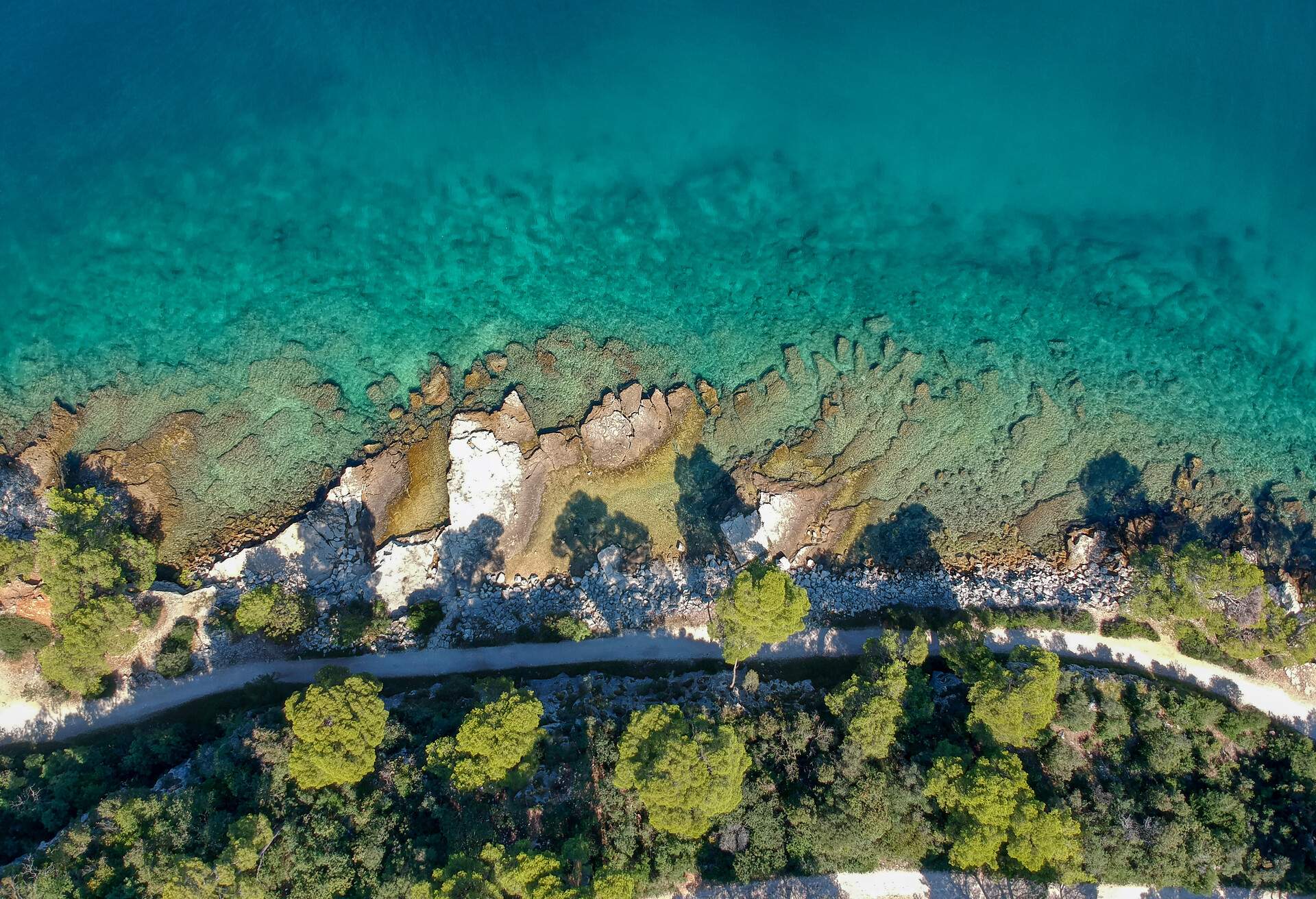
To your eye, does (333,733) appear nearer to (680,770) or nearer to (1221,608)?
(680,770)

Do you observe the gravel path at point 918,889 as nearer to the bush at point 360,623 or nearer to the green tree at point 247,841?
the green tree at point 247,841

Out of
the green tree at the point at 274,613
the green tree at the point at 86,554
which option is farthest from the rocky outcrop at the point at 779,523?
the green tree at the point at 86,554

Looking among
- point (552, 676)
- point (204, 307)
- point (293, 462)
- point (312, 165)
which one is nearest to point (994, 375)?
point (552, 676)

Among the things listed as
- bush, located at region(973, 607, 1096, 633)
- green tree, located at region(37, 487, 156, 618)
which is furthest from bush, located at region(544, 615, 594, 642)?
bush, located at region(973, 607, 1096, 633)

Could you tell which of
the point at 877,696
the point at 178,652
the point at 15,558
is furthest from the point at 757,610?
the point at 15,558

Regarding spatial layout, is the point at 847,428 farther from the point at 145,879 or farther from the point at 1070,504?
the point at 145,879

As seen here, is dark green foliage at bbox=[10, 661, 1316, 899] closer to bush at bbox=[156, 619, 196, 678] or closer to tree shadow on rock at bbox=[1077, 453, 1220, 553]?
bush at bbox=[156, 619, 196, 678]
